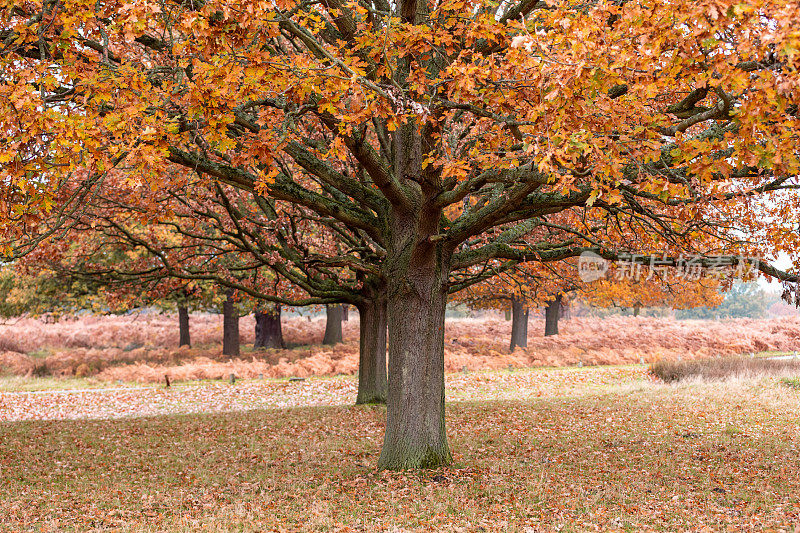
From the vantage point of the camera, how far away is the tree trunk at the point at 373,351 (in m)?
14.3

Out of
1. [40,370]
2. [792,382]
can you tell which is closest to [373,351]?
[792,382]

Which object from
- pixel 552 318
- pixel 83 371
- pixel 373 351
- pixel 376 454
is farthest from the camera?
pixel 552 318

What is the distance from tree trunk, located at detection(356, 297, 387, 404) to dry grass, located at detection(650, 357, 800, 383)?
10085mm

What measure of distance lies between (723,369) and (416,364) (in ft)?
49.6

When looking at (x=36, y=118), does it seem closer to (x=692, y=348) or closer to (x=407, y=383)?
(x=407, y=383)

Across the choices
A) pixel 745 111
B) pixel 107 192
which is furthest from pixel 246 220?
pixel 745 111

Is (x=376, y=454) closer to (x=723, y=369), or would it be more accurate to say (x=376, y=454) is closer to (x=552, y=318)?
(x=723, y=369)

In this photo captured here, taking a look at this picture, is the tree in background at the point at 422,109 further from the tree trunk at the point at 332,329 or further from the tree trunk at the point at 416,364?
the tree trunk at the point at 332,329

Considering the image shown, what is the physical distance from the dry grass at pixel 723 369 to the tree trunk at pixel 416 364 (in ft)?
42.7

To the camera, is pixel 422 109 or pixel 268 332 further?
pixel 268 332

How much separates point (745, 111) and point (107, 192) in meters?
12.0

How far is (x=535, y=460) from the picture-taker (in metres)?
9.09

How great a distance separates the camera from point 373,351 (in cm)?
1455

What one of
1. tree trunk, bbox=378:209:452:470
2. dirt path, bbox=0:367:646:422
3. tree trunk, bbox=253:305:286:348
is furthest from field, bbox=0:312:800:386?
tree trunk, bbox=378:209:452:470
